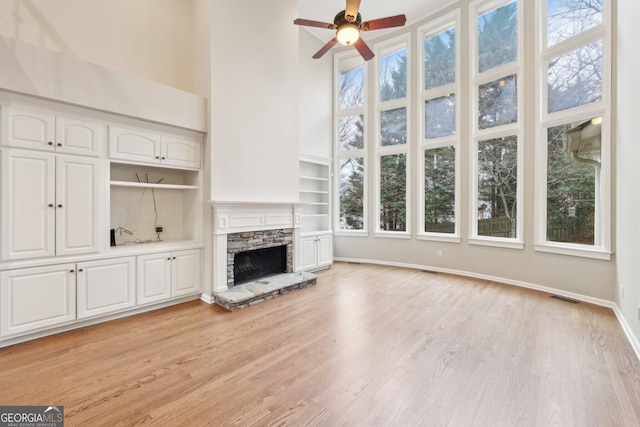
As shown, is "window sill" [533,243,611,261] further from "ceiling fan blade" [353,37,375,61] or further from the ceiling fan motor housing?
the ceiling fan motor housing

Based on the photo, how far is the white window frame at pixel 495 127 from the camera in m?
4.43

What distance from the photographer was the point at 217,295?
12.1 feet

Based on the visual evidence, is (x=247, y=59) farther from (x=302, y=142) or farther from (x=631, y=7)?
(x=631, y=7)

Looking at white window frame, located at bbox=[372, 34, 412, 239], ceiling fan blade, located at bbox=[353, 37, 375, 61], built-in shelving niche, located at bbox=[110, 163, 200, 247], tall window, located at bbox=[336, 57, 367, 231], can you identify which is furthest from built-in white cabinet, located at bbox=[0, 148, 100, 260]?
white window frame, located at bbox=[372, 34, 412, 239]

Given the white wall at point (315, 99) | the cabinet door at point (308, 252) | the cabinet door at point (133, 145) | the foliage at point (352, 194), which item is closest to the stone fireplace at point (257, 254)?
the cabinet door at point (308, 252)

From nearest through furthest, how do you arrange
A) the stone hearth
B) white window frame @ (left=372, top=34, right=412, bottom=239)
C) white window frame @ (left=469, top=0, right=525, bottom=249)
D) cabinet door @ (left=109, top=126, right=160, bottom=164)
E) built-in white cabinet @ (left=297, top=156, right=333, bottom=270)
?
cabinet door @ (left=109, top=126, right=160, bottom=164), the stone hearth, white window frame @ (left=469, top=0, right=525, bottom=249), built-in white cabinet @ (left=297, top=156, right=333, bottom=270), white window frame @ (left=372, top=34, right=412, bottom=239)

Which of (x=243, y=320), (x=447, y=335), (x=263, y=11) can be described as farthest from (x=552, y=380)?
(x=263, y=11)

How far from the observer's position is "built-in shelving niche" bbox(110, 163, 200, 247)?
3.61 m

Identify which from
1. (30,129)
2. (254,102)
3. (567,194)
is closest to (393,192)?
(567,194)

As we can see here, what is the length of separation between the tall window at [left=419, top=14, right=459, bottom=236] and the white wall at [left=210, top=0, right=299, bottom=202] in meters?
2.70

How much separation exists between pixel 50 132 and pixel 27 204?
734mm

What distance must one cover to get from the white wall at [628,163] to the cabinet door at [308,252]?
4179mm

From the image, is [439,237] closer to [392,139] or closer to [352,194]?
[352,194]

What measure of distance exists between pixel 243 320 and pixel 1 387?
1.84m
